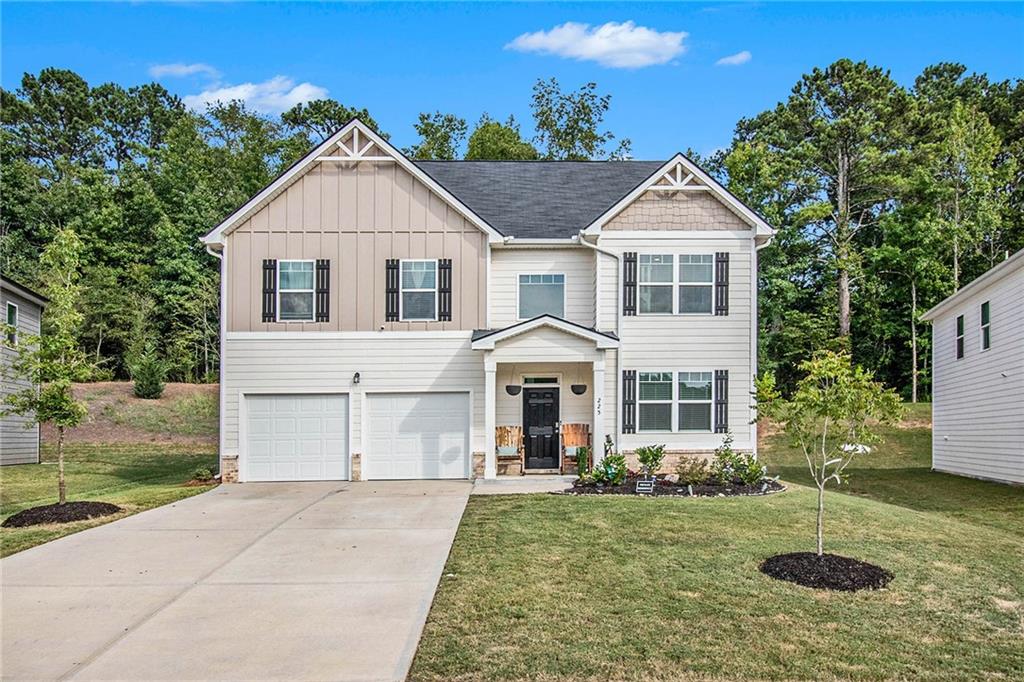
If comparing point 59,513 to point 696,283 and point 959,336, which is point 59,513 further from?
point 959,336

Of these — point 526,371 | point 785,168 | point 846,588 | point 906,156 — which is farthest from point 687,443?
point 906,156

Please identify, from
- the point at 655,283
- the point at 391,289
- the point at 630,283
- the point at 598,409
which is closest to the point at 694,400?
the point at 598,409

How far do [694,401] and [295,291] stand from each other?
8.65 metres

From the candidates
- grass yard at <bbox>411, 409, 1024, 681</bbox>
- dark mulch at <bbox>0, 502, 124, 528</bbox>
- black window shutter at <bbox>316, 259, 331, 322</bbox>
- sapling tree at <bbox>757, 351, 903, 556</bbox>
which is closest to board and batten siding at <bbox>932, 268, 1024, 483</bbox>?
grass yard at <bbox>411, 409, 1024, 681</bbox>

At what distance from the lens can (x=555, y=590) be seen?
7.60 m

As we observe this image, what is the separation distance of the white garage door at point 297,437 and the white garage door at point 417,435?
2.12ft

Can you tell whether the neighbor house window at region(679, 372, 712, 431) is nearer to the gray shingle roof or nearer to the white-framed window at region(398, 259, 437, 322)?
the gray shingle roof

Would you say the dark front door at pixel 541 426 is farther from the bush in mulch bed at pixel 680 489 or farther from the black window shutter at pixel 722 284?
the black window shutter at pixel 722 284

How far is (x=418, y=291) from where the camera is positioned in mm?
16750

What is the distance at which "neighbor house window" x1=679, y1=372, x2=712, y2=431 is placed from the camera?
16594mm

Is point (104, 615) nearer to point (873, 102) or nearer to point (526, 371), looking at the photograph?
point (526, 371)

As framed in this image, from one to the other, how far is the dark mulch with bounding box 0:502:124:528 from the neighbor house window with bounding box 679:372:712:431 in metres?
10.6

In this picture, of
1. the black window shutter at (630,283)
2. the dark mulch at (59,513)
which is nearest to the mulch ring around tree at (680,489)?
the black window shutter at (630,283)

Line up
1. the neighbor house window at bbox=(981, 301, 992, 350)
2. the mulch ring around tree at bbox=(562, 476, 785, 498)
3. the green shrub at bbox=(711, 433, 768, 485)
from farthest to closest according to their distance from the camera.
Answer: the neighbor house window at bbox=(981, 301, 992, 350) < the green shrub at bbox=(711, 433, 768, 485) < the mulch ring around tree at bbox=(562, 476, 785, 498)
